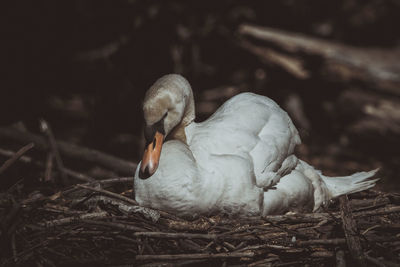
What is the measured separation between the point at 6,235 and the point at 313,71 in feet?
14.7

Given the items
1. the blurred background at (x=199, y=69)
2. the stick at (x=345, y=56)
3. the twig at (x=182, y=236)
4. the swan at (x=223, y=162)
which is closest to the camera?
the twig at (x=182, y=236)

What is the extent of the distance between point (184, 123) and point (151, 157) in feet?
1.61

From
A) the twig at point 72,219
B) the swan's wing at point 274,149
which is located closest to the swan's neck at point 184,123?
the swan's wing at point 274,149

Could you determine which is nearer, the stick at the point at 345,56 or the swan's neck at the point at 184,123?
the swan's neck at the point at 184,123

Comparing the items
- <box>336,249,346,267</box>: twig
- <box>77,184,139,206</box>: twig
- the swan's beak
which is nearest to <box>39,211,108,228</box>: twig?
<box>77,184,139,206</box>: twig

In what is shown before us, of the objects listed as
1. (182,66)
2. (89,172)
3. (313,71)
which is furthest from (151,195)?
(313,71)

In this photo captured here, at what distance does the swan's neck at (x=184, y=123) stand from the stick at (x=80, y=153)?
767 millimetres

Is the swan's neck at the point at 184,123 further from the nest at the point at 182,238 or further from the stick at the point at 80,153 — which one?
the stick at the point at 80,153

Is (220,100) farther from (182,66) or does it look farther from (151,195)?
(151,195)

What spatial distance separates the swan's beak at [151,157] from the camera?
8.84ft

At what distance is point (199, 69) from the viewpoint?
541 cm

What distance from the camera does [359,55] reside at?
592cm

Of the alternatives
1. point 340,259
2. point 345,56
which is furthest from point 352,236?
point 345,56

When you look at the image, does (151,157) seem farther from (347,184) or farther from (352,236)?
(347,184)
